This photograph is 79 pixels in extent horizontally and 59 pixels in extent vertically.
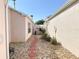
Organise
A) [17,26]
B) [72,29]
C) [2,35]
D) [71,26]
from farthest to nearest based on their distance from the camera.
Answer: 1. [17,26]
2. [71,26]
3. [72,29]
4. [2,35]

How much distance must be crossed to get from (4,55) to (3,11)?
110 cm

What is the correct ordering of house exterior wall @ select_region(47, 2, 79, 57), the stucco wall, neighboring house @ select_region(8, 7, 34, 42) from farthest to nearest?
1. neighboring house @ select_region(8, 7, 34, 42)
2. house exterior wall @ select_region(47, 2, 79, 57)
3. the stucco wall

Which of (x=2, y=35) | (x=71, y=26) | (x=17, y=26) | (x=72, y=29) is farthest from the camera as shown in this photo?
(x=17, y=26)

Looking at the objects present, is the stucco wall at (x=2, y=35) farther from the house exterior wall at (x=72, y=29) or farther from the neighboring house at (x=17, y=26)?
the neighboring house at (x=17, y=26)

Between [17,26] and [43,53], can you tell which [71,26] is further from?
[17,26]

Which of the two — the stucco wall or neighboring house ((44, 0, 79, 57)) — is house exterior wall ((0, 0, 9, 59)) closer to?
the stucco wall

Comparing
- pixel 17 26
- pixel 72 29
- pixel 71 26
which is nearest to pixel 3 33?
pixel 72 29

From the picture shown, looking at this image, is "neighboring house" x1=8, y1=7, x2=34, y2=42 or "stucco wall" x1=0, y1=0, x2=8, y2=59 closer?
"stucco wall" x1=0, y1=0, x2=8, y2=59

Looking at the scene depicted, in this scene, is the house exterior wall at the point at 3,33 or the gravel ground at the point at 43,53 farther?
the gravel ground at the point at 43,53

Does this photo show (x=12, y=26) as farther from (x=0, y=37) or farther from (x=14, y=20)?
(x=0, y=37)

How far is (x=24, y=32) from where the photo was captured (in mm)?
13781

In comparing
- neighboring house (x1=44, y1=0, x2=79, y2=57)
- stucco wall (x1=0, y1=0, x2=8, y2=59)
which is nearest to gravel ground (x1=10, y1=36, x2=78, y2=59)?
neighboring house (x1=44, y1=0, x2=79, y2=57)

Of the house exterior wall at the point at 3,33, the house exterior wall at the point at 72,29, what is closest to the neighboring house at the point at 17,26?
the house exterior wall at the point at 72,29

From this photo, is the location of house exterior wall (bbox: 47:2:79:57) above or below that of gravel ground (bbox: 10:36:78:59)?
above
